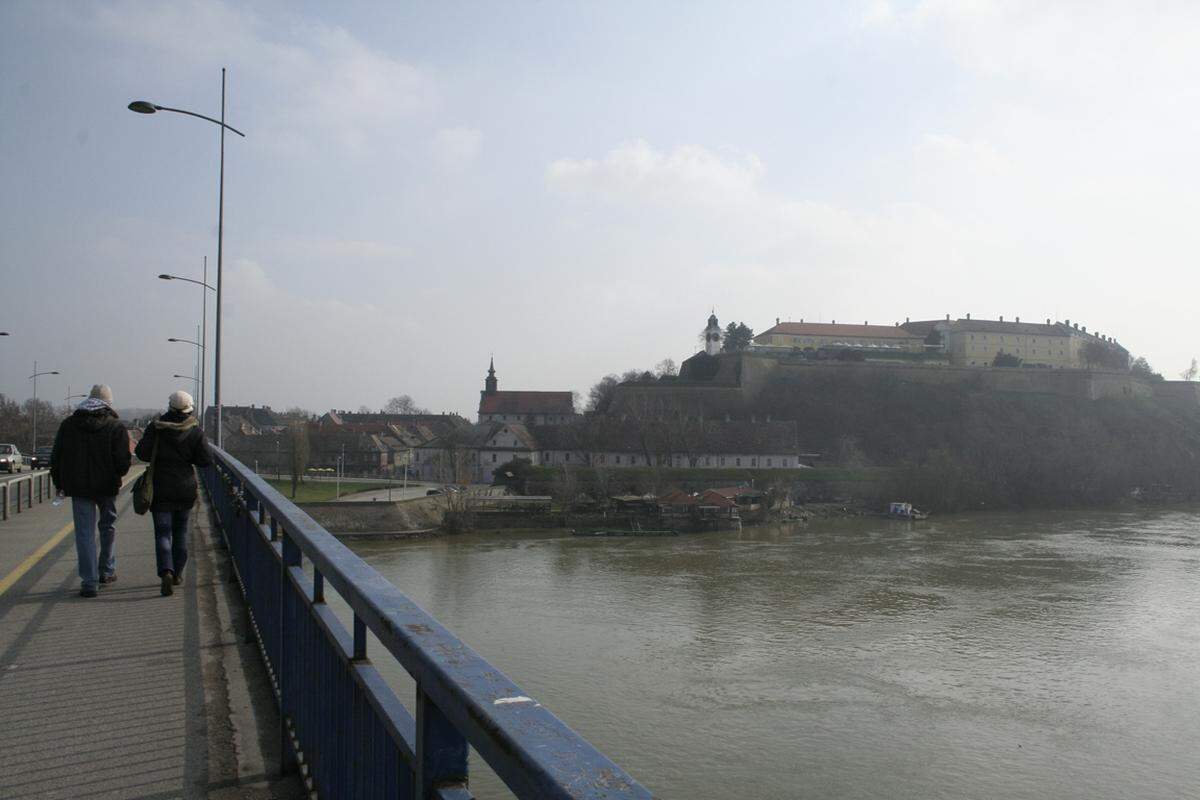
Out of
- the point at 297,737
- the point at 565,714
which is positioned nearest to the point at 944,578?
the point at 565,714

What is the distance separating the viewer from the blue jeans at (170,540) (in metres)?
6.11

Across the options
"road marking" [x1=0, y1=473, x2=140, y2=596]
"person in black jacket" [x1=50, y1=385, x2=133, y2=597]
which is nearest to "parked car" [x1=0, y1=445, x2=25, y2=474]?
"road marking" [x1=0, y1=473, x2=140, y2=596]

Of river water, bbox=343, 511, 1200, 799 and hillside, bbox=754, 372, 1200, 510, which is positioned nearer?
river water, bbox=343, 511, 1200, 799

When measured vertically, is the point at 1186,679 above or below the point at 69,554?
below

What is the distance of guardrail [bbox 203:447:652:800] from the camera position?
4.08 ft

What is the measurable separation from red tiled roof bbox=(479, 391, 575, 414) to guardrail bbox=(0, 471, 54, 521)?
81.7 meters

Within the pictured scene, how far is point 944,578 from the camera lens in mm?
31797

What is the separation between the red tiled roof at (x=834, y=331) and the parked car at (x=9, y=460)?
87835mm

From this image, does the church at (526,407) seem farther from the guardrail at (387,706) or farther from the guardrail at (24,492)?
the guardrail at (387,706)

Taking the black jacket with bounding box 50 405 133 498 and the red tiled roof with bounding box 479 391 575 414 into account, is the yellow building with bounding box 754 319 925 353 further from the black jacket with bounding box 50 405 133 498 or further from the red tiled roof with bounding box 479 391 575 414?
the black jacket with bounding box 50 405 133 498

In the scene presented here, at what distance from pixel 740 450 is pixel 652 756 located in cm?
5578

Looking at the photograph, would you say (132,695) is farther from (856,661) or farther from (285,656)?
(856,661)

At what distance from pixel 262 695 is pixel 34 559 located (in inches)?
201

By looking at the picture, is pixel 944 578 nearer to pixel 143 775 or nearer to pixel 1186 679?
pixel 1186 679
